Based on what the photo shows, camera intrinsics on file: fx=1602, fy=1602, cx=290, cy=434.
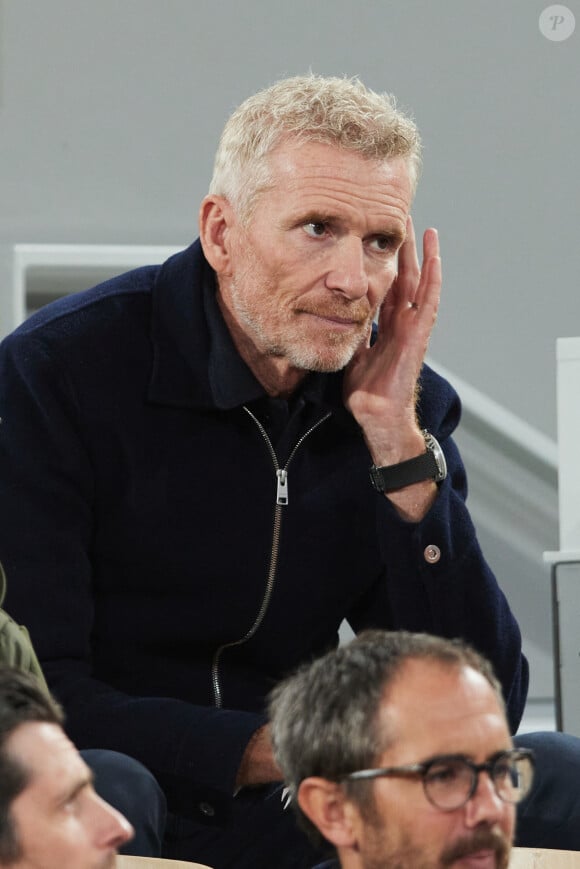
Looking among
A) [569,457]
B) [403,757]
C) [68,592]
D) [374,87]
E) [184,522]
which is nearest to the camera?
[403,757]

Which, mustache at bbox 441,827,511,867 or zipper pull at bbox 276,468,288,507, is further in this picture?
zipper pull at bbox 276,468,288,507

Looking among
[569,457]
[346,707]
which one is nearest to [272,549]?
[346,707]

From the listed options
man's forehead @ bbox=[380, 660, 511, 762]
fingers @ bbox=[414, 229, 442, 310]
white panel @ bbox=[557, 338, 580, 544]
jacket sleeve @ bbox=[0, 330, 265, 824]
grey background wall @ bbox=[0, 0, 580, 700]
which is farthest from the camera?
grey background wall @ bbox=[0, 0, 580, 700]

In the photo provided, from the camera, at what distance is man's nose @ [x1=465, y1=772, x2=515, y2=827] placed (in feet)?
5.01

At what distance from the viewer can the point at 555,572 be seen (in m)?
3.22

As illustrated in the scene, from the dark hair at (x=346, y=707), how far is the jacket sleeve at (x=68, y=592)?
0.45 meters

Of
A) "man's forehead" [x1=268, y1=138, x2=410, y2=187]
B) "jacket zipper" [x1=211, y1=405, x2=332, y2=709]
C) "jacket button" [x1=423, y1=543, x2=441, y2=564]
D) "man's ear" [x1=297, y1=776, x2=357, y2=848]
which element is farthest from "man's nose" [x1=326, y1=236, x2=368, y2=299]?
"man's ear" [x1=297, y1=776, x2=357, y2=848]

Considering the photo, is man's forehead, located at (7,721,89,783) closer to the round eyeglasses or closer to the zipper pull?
the round eyeglasses

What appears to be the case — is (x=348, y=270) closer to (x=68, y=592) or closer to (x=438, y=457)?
(x=438, y=457)

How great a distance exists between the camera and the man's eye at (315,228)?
7.72 ft

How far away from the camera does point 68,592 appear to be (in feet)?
7.43

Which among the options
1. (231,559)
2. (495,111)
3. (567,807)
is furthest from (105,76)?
(567,807)

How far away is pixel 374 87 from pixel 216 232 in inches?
80.5

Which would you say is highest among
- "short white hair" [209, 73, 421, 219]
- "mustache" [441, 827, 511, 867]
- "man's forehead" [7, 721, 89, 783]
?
"short white hair" [209, 73, 421, 219]
